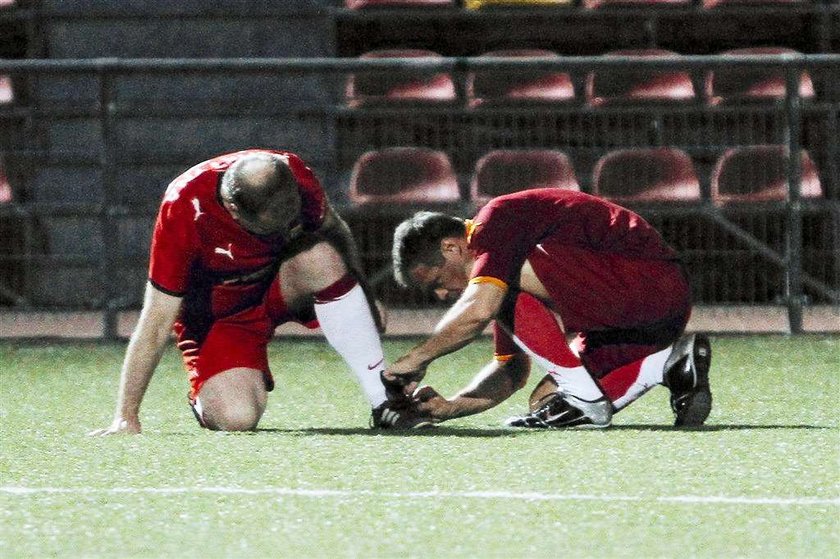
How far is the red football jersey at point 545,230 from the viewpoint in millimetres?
4527

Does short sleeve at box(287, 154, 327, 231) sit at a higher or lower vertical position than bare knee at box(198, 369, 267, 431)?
higher

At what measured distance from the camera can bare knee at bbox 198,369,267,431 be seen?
478cm

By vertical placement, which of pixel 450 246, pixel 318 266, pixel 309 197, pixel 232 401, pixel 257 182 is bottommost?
pixel 232 401

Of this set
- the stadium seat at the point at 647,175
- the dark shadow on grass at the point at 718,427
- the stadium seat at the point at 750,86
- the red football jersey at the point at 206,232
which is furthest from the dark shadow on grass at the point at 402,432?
the stadium seat at the point at 750,86

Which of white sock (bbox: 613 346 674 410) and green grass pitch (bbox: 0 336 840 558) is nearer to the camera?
green grass pitch (bbox: 0 336 840 558)

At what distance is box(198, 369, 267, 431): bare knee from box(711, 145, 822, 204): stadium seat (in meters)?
3.45

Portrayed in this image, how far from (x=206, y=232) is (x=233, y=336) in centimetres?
48

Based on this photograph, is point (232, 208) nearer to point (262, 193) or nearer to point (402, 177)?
point (262, 193)

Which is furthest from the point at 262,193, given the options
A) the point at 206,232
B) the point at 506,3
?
the point at 506,3

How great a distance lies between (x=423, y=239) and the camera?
4520 millimetres

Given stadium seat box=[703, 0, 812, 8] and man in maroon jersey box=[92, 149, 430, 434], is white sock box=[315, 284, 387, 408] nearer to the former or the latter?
man in maroon jersey box=[92, 149, 430, 434]

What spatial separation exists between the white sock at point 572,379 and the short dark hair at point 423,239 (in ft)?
1.13

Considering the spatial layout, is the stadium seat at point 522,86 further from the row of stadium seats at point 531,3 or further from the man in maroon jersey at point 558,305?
the man in maroon jersey at point 558,305

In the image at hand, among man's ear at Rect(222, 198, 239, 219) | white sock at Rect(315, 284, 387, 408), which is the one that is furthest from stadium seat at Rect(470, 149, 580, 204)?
man's ear at Rect(222, 198, 239, 219)
